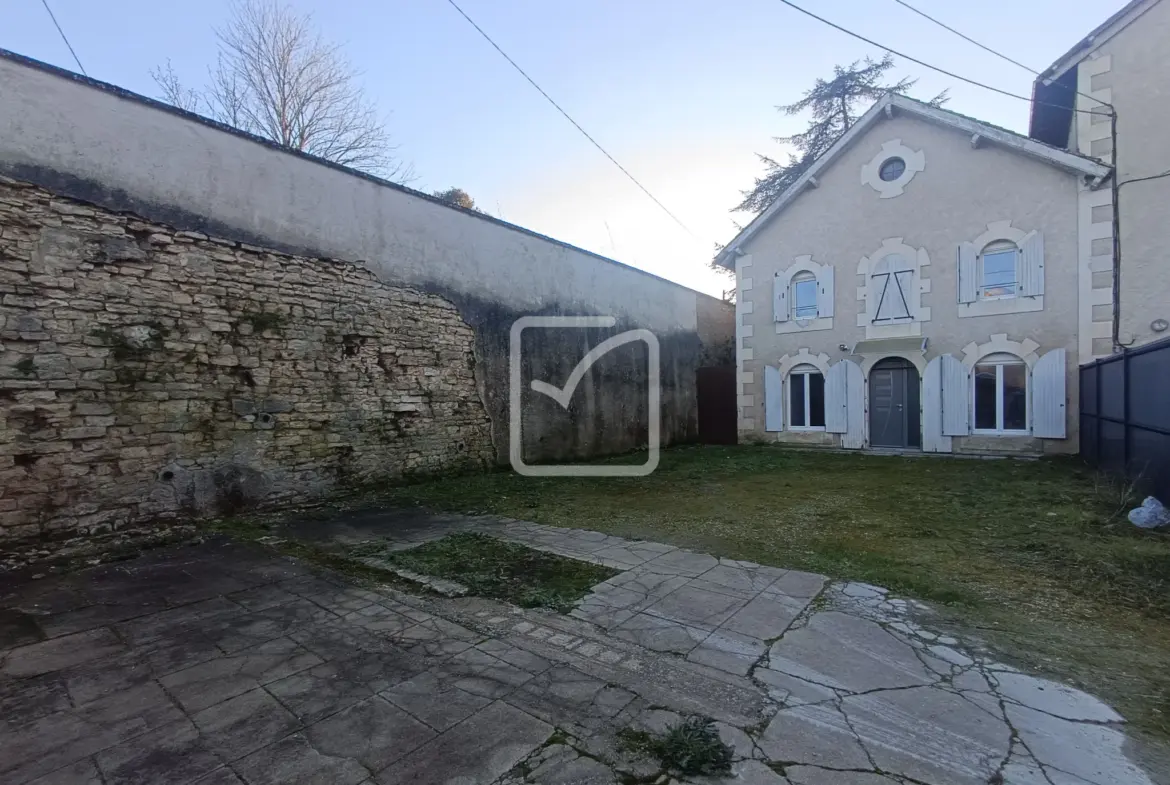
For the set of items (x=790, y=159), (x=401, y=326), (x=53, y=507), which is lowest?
(x=53, y=507)

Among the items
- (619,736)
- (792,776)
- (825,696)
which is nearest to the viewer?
(792,776)

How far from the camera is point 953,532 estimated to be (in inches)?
185

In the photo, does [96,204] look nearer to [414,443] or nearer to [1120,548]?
[414,443]

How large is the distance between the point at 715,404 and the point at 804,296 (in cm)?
340

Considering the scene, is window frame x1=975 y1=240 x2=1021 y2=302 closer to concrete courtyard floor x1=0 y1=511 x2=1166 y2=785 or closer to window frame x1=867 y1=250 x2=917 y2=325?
window frame x1=867 y1=250 x2=917 y2=325

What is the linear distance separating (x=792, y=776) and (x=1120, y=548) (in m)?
4.22

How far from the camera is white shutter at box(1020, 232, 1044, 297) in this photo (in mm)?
8562

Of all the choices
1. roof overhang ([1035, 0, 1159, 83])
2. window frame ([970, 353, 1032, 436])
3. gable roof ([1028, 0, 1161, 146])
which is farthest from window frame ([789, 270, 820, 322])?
roof overhang ([1035, 0, 1159, 83])

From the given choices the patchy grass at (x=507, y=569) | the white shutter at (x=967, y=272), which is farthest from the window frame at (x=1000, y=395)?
the patchy grass at (x=507, y=569)

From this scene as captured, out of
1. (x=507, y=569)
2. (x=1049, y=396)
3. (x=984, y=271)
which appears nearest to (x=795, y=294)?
(x=984, y=271)

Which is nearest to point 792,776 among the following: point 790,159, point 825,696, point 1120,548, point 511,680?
point 825,696

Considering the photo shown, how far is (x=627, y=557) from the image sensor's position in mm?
4160

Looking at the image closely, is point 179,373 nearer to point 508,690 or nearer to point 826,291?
point 508,690

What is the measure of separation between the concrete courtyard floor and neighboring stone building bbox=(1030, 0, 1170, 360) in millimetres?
8313
